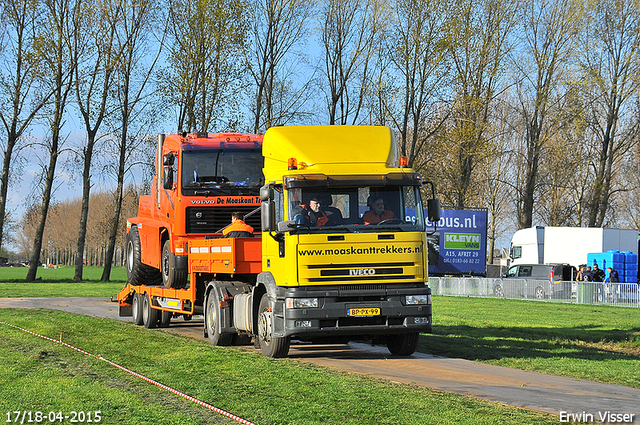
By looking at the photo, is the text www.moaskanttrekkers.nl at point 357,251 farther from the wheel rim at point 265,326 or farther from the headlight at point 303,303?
the wheel rim at point 265,326

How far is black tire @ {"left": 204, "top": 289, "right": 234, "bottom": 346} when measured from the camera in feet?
48.7

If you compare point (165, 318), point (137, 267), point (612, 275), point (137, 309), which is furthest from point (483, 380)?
point (612, 275)

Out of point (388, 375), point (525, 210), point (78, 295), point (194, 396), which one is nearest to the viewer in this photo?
point (194, 396)

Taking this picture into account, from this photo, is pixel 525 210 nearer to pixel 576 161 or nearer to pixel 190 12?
pixel 576 161

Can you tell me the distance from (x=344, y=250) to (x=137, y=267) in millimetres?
9244

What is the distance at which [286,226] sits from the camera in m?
12.2

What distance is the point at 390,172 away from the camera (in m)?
12.7

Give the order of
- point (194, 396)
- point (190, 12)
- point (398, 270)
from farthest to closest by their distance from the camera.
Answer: point (190, 12) → point (398, 270) → point (194, 396)

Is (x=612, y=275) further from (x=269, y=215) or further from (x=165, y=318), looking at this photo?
(x=269, y=215)

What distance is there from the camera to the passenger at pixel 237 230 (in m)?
14.9

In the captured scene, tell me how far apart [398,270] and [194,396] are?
4536mm

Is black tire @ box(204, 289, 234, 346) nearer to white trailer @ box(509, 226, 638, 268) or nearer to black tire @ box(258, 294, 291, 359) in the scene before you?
black tire @ box(258, 294, 291, 359)

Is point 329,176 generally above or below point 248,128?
below

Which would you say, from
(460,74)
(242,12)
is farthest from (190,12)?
(460,74)
